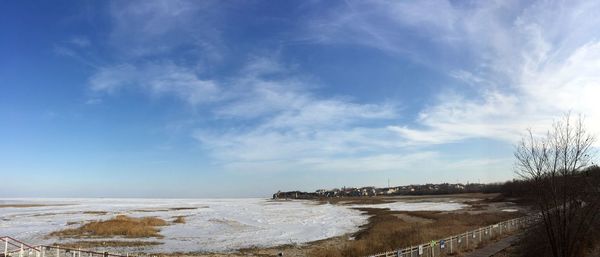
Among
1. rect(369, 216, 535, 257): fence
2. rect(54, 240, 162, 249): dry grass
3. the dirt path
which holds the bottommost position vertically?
rect(54, 240, 162, 249): dry grass

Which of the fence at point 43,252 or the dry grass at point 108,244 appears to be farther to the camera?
the dry grass at point 108,244

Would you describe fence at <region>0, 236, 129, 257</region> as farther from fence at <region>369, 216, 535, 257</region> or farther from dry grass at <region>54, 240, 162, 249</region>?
fence at <region>369, 216, 535, 257</region>

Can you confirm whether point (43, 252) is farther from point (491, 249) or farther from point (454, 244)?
point (491, 249)

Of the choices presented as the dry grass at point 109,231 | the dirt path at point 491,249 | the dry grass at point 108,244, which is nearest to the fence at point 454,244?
the dirt path at point 491,249

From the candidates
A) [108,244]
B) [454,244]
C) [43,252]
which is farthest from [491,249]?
[108,244]

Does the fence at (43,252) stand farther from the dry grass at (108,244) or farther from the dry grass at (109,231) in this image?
the dry grass at (109,231)

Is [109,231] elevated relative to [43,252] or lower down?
lower down

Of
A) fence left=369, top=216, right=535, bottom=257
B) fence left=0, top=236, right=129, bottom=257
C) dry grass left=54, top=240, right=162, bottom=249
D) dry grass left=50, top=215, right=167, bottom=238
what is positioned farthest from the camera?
dry grass left=50, top=215, right=167, bottom=238

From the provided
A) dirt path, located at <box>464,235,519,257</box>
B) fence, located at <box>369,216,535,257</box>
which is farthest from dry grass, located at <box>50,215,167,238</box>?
dirt path, located at <box>464,235,519,257</box>

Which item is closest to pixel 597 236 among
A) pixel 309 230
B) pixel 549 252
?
pixel 549 252

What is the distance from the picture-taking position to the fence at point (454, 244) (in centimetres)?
2139

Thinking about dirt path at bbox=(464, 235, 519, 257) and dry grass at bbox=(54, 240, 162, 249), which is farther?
dry grass at bbox=(54, 240, 162, 249)

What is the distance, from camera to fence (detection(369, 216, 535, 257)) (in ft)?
70.2

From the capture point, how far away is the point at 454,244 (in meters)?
26.4
